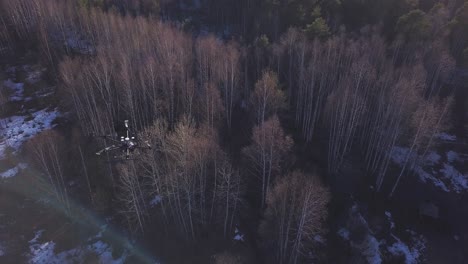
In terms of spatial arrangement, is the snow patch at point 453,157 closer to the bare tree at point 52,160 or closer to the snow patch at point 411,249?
the snow patch at point 411,249

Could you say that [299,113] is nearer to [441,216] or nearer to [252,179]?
[252,179]

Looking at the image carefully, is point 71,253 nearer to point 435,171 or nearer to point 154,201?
point 154,201

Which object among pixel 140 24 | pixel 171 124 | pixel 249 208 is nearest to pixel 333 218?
pixel 249 208

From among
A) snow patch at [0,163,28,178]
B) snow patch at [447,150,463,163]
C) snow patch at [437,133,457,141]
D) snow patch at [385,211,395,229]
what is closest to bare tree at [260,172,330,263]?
snow patch at [385,211,395,229]

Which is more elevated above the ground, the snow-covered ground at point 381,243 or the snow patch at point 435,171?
the snow patch at point 435,171

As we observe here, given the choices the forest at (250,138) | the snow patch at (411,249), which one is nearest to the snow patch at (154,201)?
the forest at (250,138)

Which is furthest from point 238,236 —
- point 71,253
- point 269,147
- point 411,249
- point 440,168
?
point 440,168
